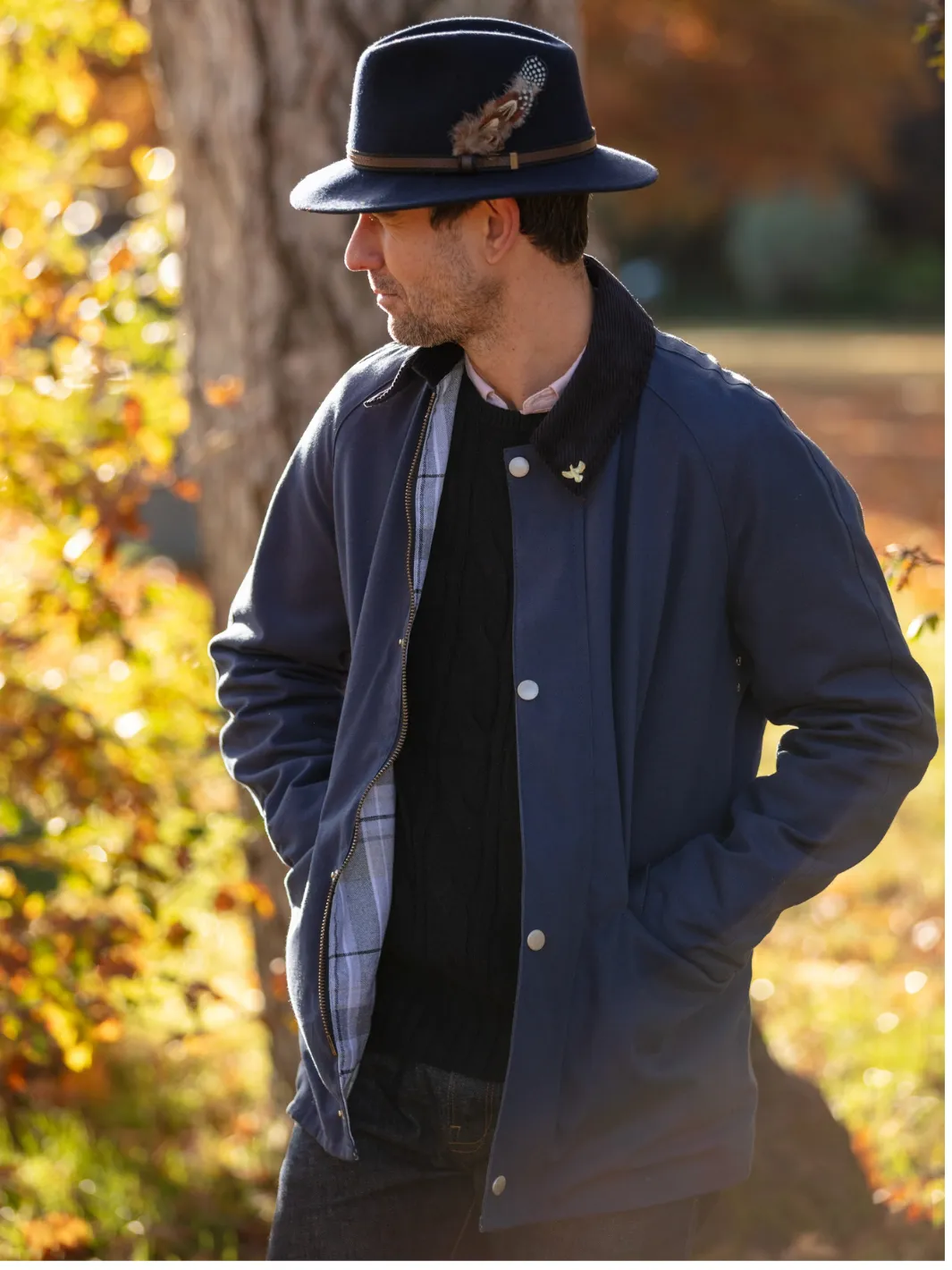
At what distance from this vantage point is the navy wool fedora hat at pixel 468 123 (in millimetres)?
2281

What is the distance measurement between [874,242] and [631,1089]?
43.5 meters

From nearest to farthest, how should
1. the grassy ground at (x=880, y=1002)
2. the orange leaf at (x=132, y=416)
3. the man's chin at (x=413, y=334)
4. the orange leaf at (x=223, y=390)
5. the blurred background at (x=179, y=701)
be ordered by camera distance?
1. the man's chin at (x=413, y=334)
2. the orange leaf at (x=223, y=390)
3. the blurred background at (x=179, y=701)
4. the orange leaf at (x=132, y=416)
5. the grassy ground at (x=880, y=1002)

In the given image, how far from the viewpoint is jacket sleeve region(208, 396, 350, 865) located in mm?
2660

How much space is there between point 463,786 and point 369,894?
233 millimetres

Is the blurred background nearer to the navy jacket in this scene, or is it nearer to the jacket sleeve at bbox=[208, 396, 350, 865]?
the navy jacket

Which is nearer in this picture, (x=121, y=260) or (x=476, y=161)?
(x=476, y=161)

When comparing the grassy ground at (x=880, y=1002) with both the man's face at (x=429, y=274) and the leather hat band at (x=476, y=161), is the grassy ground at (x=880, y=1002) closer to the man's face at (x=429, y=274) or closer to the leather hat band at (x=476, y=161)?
the man's face at (x=429, y=274)

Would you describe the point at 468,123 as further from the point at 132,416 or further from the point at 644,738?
the point at 132,416

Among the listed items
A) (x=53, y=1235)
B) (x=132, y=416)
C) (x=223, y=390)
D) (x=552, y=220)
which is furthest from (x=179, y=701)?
(x=552, y=220)

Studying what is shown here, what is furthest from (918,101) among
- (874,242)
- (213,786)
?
(213,786)

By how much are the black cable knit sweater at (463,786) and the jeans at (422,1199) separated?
5 cm

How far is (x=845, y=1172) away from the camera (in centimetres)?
411

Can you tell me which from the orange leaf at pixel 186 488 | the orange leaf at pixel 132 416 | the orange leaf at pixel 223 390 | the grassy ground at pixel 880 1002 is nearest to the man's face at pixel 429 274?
the orange leaf at pixel 223 390

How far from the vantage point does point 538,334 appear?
2416 mm
